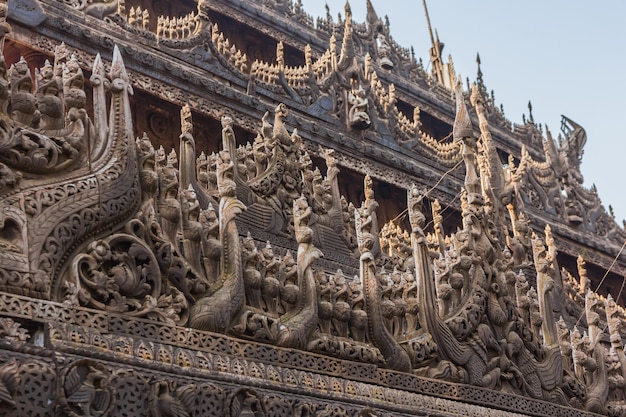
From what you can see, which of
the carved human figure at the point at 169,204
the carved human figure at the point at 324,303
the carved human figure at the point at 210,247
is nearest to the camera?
the carved human figure at the point at 169,204

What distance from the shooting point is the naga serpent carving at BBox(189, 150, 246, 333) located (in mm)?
6848

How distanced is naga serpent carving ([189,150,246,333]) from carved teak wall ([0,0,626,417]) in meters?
0.01

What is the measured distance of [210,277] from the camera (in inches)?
285

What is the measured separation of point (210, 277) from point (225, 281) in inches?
4.8

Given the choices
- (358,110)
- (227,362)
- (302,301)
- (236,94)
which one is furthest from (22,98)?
(358,110)

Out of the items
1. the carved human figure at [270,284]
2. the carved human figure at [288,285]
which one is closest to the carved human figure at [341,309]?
the carved human figure at [288,285]

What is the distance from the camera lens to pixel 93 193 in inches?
259

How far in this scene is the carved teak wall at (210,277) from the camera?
6.07m

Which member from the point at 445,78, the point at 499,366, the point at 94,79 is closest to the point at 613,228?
the point at 445,78

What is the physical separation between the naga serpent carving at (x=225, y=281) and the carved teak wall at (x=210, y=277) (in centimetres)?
1

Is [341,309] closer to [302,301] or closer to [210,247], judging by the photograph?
[302,301]

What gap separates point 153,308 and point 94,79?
194 cm

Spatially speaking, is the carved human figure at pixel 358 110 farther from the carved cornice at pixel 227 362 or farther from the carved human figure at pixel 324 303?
the carved human figure at pixel 324 303

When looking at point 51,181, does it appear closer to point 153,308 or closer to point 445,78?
point 153,308
